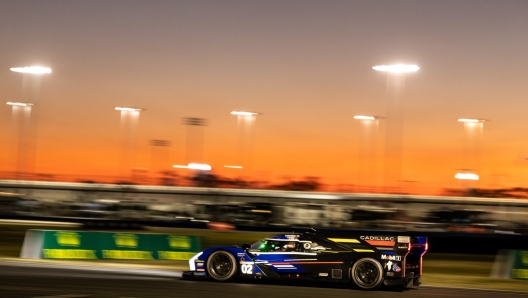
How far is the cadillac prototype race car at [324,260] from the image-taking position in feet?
48.9

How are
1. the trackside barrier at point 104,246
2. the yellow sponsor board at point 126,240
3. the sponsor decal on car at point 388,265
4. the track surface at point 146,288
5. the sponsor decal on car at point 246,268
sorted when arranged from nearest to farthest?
the track surface at point 146,288 → the sponsor decal on car at point 388,265 → the sponsor decal on car at point 246,268 → the trackside barrier at point 104,246 → the yellow sponsor board at point 126,240

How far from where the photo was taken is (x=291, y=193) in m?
58.5

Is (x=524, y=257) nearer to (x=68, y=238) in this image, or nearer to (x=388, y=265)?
(x=388, y=265)

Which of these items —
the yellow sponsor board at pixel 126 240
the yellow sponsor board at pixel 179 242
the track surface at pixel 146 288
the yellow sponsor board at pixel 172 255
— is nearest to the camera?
the track surface at pixel 146 288

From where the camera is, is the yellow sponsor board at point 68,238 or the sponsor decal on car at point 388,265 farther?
the yellow sponsor board at point 68,238

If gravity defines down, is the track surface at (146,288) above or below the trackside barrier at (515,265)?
below

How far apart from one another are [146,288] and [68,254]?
8.78 m

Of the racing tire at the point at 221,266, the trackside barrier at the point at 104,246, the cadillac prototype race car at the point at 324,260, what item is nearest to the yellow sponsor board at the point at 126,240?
the trackside barrier at the point at 104,246

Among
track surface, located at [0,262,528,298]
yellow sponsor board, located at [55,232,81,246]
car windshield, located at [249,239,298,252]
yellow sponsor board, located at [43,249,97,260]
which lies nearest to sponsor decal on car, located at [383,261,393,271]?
track surface, located at [0,262,528,298]

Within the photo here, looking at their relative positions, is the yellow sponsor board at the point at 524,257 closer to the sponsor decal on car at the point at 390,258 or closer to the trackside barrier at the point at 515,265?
the trackside barrier at the point at 515,265

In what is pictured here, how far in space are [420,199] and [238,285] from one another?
41578 mm

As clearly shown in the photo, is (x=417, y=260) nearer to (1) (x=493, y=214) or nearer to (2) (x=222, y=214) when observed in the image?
(1) (x=493, y=214)

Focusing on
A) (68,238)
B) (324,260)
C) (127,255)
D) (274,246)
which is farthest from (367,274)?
(68,238)

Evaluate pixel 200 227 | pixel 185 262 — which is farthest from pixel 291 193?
pixel 185 262
